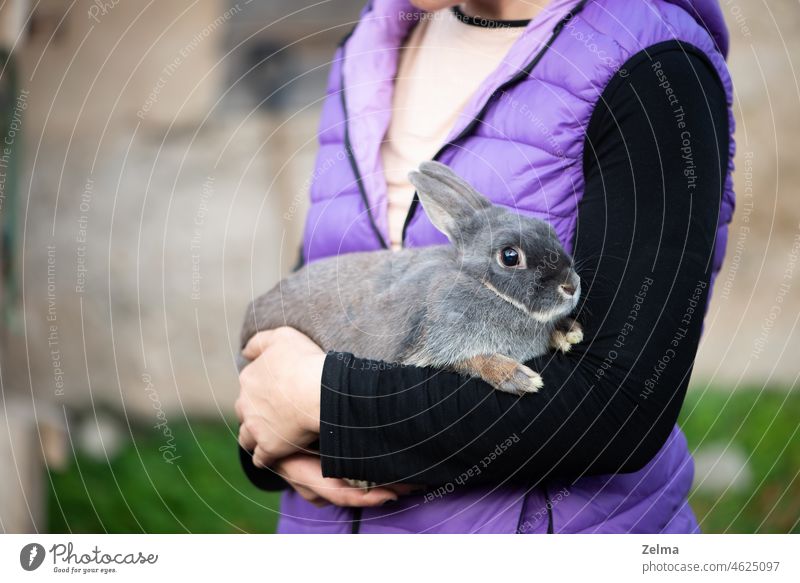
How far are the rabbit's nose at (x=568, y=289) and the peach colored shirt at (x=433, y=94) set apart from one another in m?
0.36

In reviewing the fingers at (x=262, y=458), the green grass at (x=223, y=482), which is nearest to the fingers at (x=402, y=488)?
the fingers at (x=262, y=458)

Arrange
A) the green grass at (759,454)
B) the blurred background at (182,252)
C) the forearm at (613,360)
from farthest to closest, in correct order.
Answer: the blurred background at (182,252)
the green grass at (759,454)
the forearm at (613,360)

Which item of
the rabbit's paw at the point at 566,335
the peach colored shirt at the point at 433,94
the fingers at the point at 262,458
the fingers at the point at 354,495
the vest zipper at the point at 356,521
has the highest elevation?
the peach colored shirt at the point at 433,94

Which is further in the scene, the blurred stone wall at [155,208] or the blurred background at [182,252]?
the blurred stone wall at [155,208]

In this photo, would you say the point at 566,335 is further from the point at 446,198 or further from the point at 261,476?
the point at 261,476

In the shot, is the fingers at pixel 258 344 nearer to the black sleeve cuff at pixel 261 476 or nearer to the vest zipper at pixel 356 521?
the black sleeve cuff at pixel 261 476

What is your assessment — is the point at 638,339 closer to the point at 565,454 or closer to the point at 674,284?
the point at 674,284

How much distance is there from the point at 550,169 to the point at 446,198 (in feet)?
0.58

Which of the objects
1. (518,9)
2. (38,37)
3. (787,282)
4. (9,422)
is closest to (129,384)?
(9,422)

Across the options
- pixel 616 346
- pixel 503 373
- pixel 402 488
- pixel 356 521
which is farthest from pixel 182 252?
pixel 616 346

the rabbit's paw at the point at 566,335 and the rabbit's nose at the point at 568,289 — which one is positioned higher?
the rabbit's nose at the point at 568,289

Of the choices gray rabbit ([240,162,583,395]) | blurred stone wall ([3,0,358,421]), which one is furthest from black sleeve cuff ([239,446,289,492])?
blurred stone wall ([3,0,358,421])

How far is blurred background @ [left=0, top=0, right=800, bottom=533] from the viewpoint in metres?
2.30

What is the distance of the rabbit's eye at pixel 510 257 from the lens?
4.15 ft
